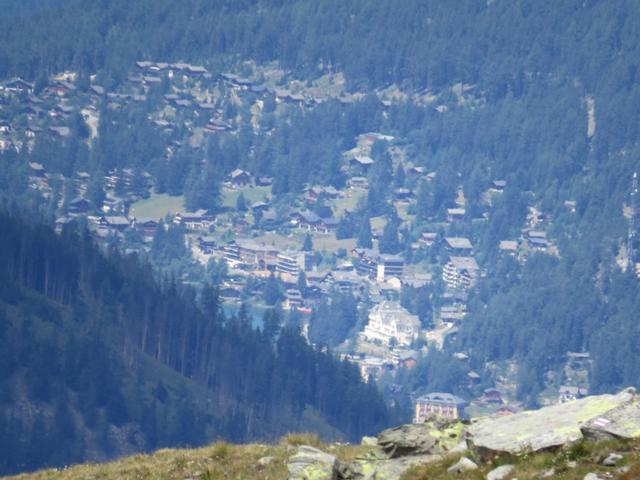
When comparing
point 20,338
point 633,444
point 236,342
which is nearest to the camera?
point 633,444

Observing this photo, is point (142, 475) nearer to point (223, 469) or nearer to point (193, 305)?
point (223, 469)

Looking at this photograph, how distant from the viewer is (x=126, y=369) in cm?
13712

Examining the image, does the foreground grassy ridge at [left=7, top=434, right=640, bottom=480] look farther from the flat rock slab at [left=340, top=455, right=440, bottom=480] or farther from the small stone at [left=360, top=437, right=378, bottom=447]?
the flat rock slab at [left=340, top=455, right=440, bottom=480]

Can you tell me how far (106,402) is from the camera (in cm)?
13312

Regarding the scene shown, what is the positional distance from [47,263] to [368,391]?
25168 mm

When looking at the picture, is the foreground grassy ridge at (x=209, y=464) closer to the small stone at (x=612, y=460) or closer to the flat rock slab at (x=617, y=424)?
the flat rock slab at (x=617, y=424)

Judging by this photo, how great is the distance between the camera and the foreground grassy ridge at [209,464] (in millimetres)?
32844

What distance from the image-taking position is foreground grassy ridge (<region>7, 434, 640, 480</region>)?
28.0 m

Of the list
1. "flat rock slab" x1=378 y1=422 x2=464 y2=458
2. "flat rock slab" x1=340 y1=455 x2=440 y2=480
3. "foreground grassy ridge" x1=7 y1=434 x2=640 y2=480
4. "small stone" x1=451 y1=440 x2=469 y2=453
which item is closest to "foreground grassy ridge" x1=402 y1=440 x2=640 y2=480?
"foreground grassy ridge" x1=7 y1=434 x2=640 y2=480

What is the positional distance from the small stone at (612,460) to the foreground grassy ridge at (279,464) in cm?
8

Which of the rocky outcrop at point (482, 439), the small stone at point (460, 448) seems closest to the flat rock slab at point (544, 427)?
the rocky outcrop at point (482, 439)

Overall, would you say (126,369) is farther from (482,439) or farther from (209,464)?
(482,439)

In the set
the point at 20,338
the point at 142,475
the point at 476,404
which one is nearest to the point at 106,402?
the point at 20,338

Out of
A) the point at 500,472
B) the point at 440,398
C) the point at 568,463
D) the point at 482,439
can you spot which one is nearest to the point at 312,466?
the point at 482,439
